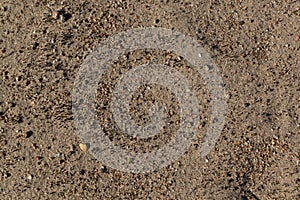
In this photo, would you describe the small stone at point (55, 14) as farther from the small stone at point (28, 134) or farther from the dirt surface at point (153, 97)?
the small stone at point (28, 134)

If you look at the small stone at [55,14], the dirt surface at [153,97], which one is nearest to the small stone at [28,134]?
the dirt surface at [153,97]

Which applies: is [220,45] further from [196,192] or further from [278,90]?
[196,192]

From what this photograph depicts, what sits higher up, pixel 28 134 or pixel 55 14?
pixel 55 14

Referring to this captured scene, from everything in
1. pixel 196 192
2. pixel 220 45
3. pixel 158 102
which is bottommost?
pixel 196 192

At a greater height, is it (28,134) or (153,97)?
(153,97)

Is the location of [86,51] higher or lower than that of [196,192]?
higher

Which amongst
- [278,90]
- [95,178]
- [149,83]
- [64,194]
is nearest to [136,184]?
[95,178]

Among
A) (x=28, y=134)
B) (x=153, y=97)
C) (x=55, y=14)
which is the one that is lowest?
(x=28, y=134)

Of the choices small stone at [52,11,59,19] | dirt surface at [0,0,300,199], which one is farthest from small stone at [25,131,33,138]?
small stone at [52,11,59,19]
